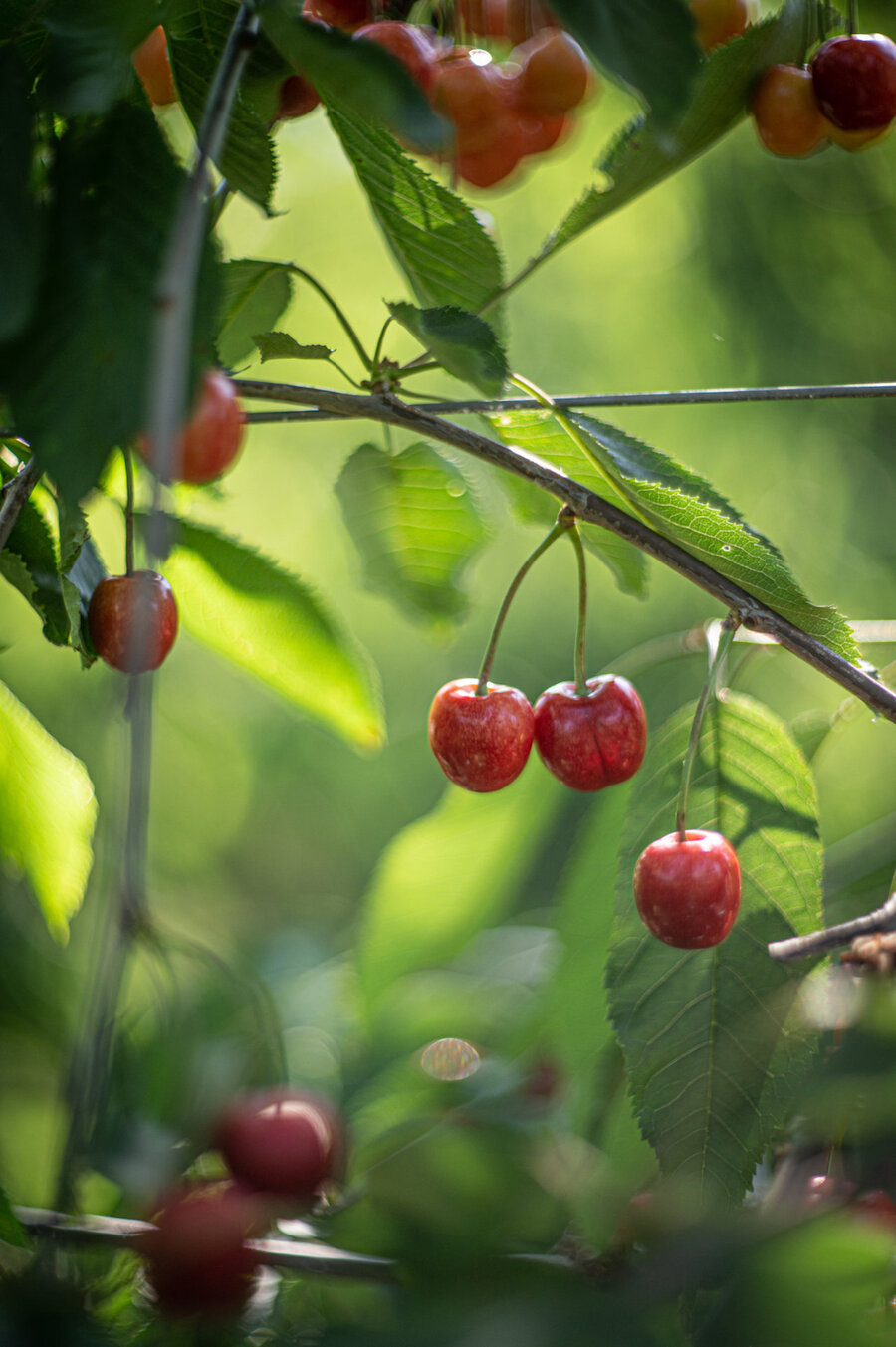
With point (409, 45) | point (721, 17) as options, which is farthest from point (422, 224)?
point (721, 17)

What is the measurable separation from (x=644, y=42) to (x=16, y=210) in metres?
0.19

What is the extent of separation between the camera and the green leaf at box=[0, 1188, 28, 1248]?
0.39m

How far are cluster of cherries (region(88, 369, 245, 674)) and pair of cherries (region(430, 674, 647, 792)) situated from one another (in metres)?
0.15

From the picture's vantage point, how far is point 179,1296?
0.40 metres

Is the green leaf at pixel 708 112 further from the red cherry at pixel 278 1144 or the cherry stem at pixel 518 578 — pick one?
the red cherry at pixel 278 1144

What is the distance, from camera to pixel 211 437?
1.14ft

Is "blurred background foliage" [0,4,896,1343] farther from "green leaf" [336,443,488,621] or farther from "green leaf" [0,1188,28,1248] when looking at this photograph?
"green leaf" [0,1188,28,1248]

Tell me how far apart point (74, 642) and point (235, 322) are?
22cm

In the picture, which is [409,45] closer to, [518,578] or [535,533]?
[518,578]

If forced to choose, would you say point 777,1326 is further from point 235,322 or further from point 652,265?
point 652,265

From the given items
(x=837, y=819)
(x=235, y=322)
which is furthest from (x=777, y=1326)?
(x=837, y=819)

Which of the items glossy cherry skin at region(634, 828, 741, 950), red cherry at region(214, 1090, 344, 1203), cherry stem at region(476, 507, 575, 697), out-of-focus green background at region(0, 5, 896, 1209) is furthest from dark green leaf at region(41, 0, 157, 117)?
A: out-of-focus green background at region(0, 5, 896, 1209)

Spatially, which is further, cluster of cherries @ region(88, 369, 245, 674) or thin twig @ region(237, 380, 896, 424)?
thin twig @ region(237, 380, 896, 424)

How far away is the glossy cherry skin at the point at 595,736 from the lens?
21.0 inches
